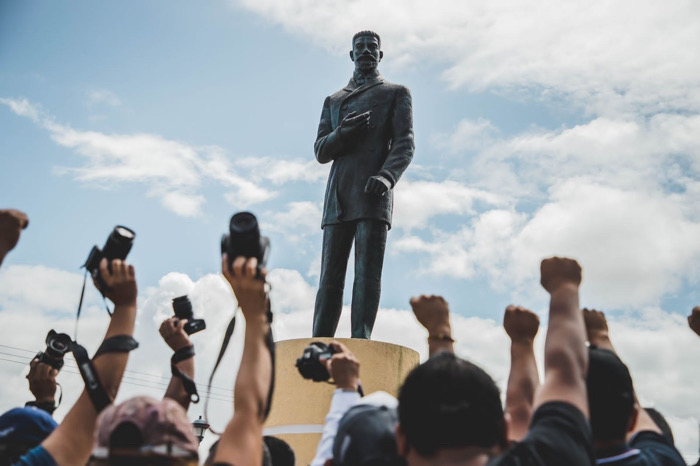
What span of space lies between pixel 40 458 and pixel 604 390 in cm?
169

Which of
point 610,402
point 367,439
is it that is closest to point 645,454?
point 610,402

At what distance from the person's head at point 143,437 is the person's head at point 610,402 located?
1.14 metres

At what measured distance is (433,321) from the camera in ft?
8.62

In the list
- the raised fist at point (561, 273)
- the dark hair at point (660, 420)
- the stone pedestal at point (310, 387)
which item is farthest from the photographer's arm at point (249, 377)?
the stone pedestal at point (310, 387)

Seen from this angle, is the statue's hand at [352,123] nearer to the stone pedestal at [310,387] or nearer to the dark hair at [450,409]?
the stone pedestal at [310,387]

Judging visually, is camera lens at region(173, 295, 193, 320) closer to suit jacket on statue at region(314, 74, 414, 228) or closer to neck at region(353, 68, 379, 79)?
suit jacket on statue at region(314, 74, 414, 228)

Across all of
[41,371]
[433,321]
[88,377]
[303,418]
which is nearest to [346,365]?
[433,321]

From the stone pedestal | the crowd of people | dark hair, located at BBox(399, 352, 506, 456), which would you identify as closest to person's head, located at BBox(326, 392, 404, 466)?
the crowd of people

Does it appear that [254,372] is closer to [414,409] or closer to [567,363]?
[414,409]

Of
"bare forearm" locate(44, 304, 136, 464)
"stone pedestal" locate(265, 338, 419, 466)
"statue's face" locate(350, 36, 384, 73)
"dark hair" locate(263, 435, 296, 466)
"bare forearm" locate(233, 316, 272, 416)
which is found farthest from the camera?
"statue's face" locate(350, 36, 384, 73)

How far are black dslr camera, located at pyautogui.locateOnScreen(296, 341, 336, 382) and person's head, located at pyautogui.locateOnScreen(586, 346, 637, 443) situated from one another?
1019 millimetres

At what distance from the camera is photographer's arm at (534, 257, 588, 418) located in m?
1.82

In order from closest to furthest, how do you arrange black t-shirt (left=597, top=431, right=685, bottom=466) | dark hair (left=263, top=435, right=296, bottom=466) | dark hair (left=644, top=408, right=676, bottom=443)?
black t-shirt (left=597, top=431, right=685, bottom=466), dark hair (left=263, top=435, right=296, bottom=466), dark hair (left=644, top=408, right=676, bottom=443)

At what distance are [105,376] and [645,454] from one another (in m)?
1.72
